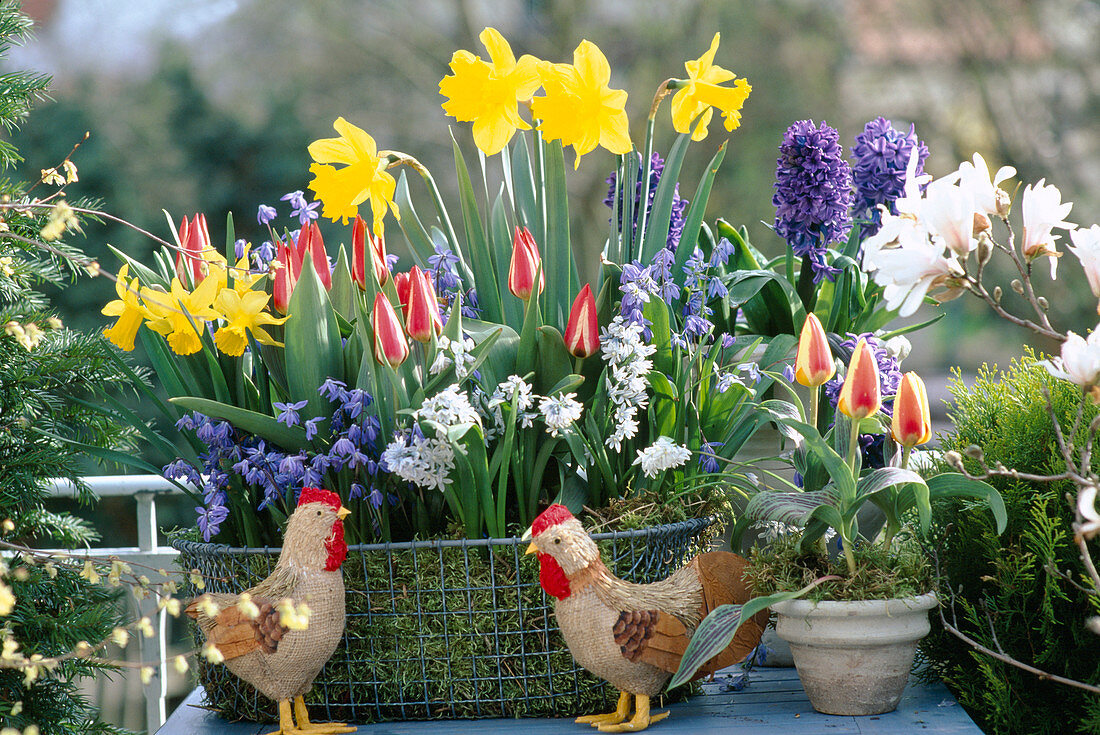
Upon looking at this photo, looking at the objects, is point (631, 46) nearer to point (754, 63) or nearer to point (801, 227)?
point (754, 63)

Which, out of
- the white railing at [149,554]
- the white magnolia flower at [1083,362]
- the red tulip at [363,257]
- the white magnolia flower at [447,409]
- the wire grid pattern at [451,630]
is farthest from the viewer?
the white railing at [149,554]

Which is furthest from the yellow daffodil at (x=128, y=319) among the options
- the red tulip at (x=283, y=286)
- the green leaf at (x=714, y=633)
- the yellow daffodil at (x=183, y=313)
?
the green leaf at (x=714, y=633)

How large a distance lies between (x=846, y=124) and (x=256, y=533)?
3.99m

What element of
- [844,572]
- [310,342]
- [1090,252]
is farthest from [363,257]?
[1090,252]

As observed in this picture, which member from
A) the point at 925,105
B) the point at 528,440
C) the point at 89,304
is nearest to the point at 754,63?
the point at 925,105

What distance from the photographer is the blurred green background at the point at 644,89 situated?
170 inches

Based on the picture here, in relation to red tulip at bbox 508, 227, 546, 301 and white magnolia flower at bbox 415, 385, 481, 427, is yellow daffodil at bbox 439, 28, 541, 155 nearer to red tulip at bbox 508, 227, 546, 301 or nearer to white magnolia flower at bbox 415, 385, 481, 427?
red tulip at bbox 508, 227, 546, 301

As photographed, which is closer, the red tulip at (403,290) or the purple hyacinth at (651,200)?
the red tulip at (403,290)

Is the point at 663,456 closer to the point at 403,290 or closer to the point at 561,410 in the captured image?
the point at 561,410

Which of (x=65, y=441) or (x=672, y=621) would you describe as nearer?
(x=672, y=621)

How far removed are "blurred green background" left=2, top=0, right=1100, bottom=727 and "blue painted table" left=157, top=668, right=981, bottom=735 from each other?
3333mm

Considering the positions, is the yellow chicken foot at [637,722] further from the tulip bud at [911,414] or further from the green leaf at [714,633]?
the tulip bud at [911,414]

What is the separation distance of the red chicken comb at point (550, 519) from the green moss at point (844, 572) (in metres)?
0.21

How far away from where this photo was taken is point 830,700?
0.95 meters
